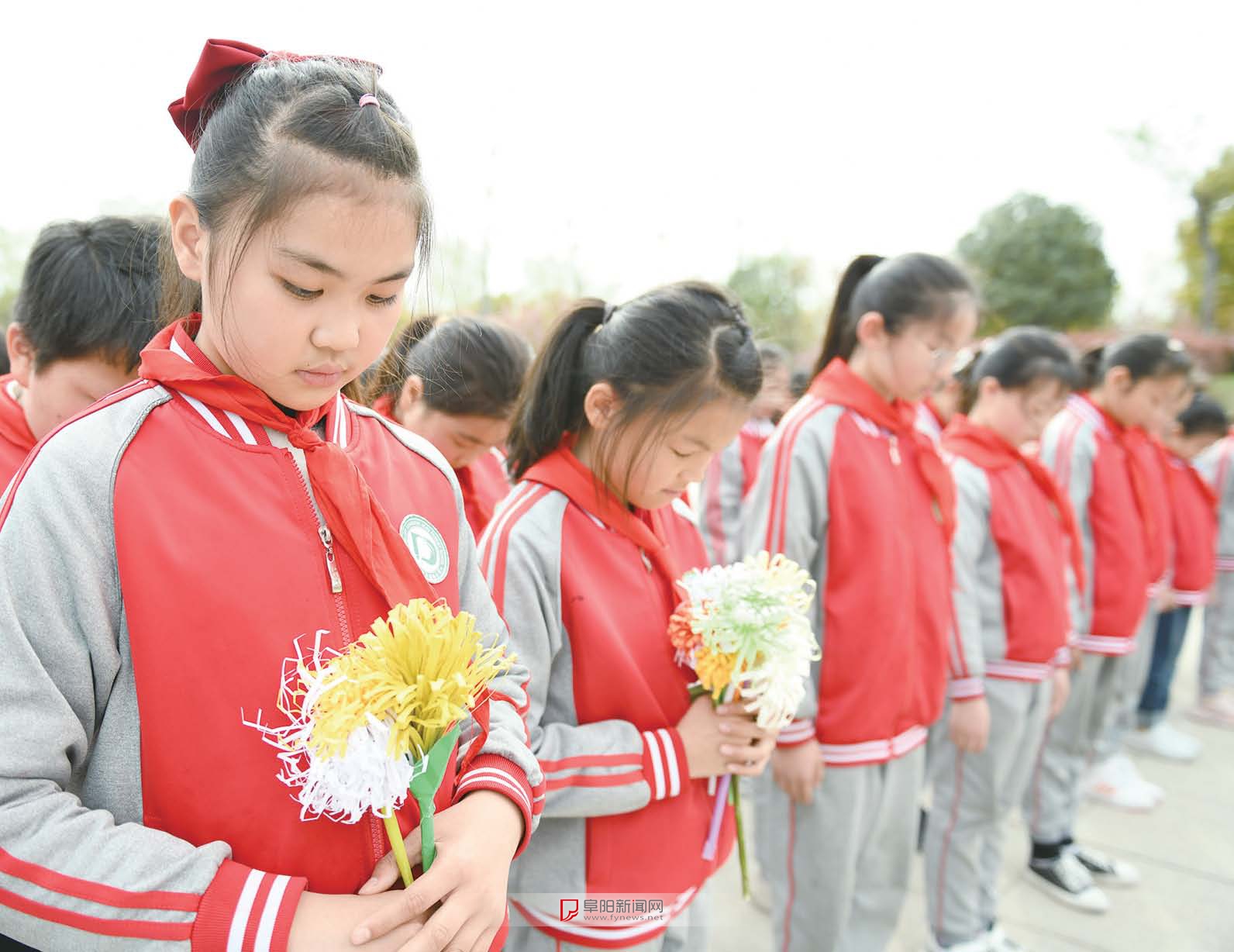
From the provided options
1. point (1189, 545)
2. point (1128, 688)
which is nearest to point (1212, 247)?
point (1189, 545)

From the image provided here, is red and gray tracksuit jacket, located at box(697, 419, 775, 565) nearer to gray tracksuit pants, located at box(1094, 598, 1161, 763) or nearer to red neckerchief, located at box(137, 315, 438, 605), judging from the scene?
gray tracksuit pants, located at box(1094, 598, 1161, 763)

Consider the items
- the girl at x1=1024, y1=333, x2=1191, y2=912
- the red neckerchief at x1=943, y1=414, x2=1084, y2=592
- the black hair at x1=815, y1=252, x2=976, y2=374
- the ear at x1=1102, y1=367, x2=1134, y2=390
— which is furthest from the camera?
the ear at x1=1102, y1=367, x2=1134, y2=390

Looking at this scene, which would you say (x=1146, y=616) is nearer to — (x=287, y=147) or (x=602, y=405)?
(x=602, y=405)

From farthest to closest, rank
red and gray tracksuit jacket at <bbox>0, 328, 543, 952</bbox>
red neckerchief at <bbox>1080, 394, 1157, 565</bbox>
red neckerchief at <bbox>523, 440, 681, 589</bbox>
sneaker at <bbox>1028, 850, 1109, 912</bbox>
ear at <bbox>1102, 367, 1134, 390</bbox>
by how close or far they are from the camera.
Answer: ear at <bbox>1102, 367, 1134, 390</bbox>, red neckerchief at <bbox>1080, 394, 1157, 565</bbox>, sneaker at <bbox>1028, 850, 1109, 912</bbox>, red neckerchief at <bbox>523, 440, 681, 589</bbox>, red and gray tracksuit jacket at <bbox>0, 328, 543, 952</bbox>

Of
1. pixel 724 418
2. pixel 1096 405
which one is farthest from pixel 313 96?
pixel 1096 405

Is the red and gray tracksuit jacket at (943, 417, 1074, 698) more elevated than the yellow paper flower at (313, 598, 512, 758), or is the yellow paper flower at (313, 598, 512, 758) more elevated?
the yellow paper flower at (313, 598, 512, 758)

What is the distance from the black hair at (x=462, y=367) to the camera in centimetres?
249

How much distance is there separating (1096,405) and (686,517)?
3.13 m

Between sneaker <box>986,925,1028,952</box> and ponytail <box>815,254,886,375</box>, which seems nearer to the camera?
ponytail <box>815,254,886,375</box>

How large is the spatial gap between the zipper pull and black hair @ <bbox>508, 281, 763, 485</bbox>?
909 millimetres

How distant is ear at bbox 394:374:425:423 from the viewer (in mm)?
2527

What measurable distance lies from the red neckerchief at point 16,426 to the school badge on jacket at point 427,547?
105cm

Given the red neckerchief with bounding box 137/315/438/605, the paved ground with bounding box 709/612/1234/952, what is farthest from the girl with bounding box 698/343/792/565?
the red neckerchief with bounding box 137/315/438/605


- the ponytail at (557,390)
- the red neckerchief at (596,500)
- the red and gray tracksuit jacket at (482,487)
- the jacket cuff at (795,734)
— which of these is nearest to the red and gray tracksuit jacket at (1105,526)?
the jacket cuff at (795,734)
